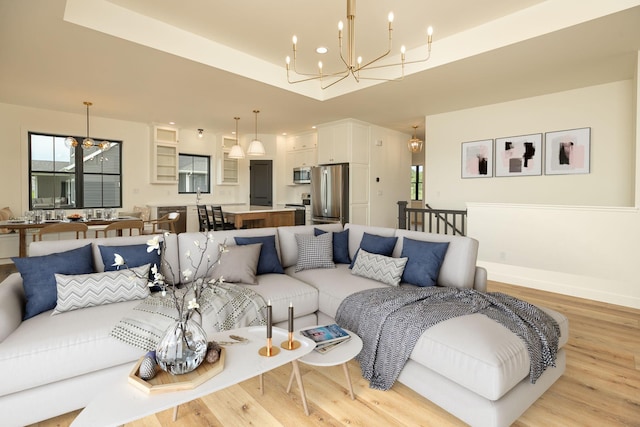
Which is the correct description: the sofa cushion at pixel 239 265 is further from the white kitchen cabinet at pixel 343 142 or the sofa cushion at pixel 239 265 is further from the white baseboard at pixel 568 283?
the white kitchen cabinet at pixel 343 142

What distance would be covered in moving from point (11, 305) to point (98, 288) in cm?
43

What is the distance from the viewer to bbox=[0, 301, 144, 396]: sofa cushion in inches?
65.0

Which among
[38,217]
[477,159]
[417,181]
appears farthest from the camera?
[417,181]

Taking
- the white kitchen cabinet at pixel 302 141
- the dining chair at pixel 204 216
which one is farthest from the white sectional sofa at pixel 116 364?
the white kitchen cabinet at pixel 302 141

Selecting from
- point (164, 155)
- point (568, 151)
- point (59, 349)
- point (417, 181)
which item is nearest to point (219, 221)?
point (164, 155)

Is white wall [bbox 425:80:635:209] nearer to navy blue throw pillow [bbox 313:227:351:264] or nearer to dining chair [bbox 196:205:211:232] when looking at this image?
navy blue throw pillow [bbox 313:227:351:264]

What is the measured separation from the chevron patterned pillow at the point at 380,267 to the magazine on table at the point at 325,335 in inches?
35.0

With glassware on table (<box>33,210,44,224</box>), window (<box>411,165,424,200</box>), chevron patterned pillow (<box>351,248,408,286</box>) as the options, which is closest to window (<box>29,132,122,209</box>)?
glassware on table (<box>33,210,44,224</box>)

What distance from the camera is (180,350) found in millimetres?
1451

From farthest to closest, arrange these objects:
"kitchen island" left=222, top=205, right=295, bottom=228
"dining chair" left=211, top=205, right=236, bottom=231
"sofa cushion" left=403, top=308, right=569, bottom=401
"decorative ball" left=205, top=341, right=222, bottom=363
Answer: "kitchen island" left=222, top=205, right=295, bottom=228, "dining chair" left=211, top=205, right=236, bottom=231, "sofa cushion" left=403, top=308, right=569, bottom=401, "decorative ball" left=205, top=341, right=222, bottom=363

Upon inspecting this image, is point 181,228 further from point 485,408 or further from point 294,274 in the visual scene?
point 485,408

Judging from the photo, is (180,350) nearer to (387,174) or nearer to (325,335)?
(325,335)

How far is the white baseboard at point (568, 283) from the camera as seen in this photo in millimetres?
3779

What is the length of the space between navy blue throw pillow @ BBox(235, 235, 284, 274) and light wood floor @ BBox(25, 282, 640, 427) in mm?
975
